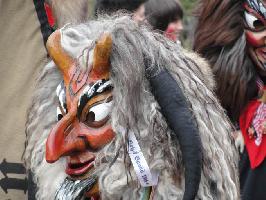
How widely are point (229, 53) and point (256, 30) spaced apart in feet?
0.58

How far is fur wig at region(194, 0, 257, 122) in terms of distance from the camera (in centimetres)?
255

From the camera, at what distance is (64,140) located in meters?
1.67

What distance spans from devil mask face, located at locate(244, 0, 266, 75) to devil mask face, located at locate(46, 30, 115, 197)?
90 cm

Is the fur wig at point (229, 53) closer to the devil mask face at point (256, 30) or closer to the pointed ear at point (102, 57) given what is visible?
the devil mask face at point (256, 30)

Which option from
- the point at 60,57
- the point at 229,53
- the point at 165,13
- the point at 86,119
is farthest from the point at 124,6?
the point at 86,119

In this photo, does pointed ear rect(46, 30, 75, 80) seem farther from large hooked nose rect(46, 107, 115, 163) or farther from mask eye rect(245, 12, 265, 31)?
mask eye rect(245, 12, 265, 31)

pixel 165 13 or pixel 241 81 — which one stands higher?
pixel 241 81

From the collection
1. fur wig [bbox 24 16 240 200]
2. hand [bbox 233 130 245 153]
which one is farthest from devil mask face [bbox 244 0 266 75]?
fur wig [bbox 24 16 240 200]

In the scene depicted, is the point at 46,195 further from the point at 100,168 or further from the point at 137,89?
the point at 137,89

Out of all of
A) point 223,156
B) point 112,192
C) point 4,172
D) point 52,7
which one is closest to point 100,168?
point 112,192

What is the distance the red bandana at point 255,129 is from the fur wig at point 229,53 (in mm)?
32

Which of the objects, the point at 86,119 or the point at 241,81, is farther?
the point at 241,81

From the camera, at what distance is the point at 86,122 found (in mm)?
1692

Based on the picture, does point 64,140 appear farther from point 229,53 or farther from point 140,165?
point 229,53
